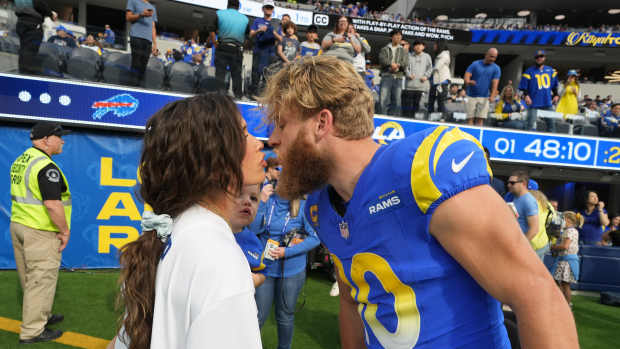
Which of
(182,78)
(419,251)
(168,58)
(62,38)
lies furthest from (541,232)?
(62,38)

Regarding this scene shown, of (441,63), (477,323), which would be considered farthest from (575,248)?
(477,323)

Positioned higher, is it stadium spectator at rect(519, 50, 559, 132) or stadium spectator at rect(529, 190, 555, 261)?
stadium spectator at rect(519, 50, 559, 132)

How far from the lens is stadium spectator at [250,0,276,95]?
819cm

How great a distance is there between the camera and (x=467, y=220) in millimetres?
963

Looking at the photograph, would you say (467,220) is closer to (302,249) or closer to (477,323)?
(477,323)

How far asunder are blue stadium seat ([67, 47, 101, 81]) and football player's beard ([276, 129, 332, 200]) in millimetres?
7248

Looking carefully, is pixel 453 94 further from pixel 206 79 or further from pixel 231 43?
pixel 206 79

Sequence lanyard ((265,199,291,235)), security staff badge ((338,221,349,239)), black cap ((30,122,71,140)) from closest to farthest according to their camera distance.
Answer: security staff badge ((338,221,349,239)) → lanyard ((265,199,291,235)) → black cap ((30,122,71,140))

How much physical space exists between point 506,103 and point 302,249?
28.7ft

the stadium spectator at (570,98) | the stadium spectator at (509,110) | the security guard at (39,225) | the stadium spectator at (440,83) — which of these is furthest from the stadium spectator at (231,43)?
the stadium spectator at (570,98)

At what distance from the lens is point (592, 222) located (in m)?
8.94

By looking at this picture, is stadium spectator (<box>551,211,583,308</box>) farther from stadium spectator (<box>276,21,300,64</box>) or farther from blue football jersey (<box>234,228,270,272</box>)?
stadium spectator (<box>276,21,300,64</box>)

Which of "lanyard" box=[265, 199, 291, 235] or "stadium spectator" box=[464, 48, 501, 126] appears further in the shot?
"stadium spectator" box=[464, 48, 501, 126]
